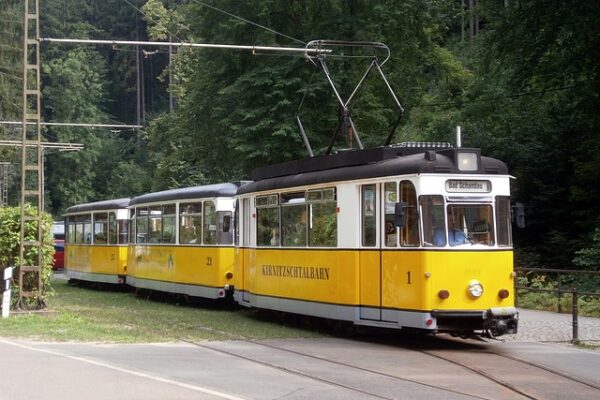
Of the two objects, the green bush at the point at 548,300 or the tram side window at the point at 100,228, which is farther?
the tram side window at the point at 100,228

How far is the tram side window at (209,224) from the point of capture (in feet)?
75.7

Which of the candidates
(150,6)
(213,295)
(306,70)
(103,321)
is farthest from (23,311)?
(150,6)

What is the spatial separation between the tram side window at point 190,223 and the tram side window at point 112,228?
279 inches

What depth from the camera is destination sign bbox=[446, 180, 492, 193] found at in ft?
48.8

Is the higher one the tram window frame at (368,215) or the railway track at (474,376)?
the tram window frame at (368,215)

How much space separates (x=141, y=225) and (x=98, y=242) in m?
5.74

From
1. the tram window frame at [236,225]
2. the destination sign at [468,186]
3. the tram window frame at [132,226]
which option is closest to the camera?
the destination sign at [468,186]

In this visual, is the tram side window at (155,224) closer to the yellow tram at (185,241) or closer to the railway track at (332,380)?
the yellow tram at (185,241)

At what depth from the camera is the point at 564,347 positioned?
1580 centimetres

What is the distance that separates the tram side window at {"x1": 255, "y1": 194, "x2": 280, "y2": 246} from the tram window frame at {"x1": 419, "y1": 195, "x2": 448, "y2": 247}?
15.3ft

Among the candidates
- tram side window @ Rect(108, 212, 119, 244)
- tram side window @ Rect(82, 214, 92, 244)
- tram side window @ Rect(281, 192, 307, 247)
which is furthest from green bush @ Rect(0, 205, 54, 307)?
tram side window @ Rect(82, 214, 92, 244)

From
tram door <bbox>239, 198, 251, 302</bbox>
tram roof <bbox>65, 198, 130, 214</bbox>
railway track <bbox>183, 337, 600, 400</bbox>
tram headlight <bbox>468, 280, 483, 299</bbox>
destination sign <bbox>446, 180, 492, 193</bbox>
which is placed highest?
tram roof <bbox>65, 198, 130, 214</bbox>

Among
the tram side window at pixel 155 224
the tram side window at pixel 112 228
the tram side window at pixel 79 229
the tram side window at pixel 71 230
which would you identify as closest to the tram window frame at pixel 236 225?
the tram side window at pixel 155 224

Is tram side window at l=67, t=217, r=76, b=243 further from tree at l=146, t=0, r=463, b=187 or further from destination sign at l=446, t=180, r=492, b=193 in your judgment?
destination sign at l=446, t=180, r=492, b=193
